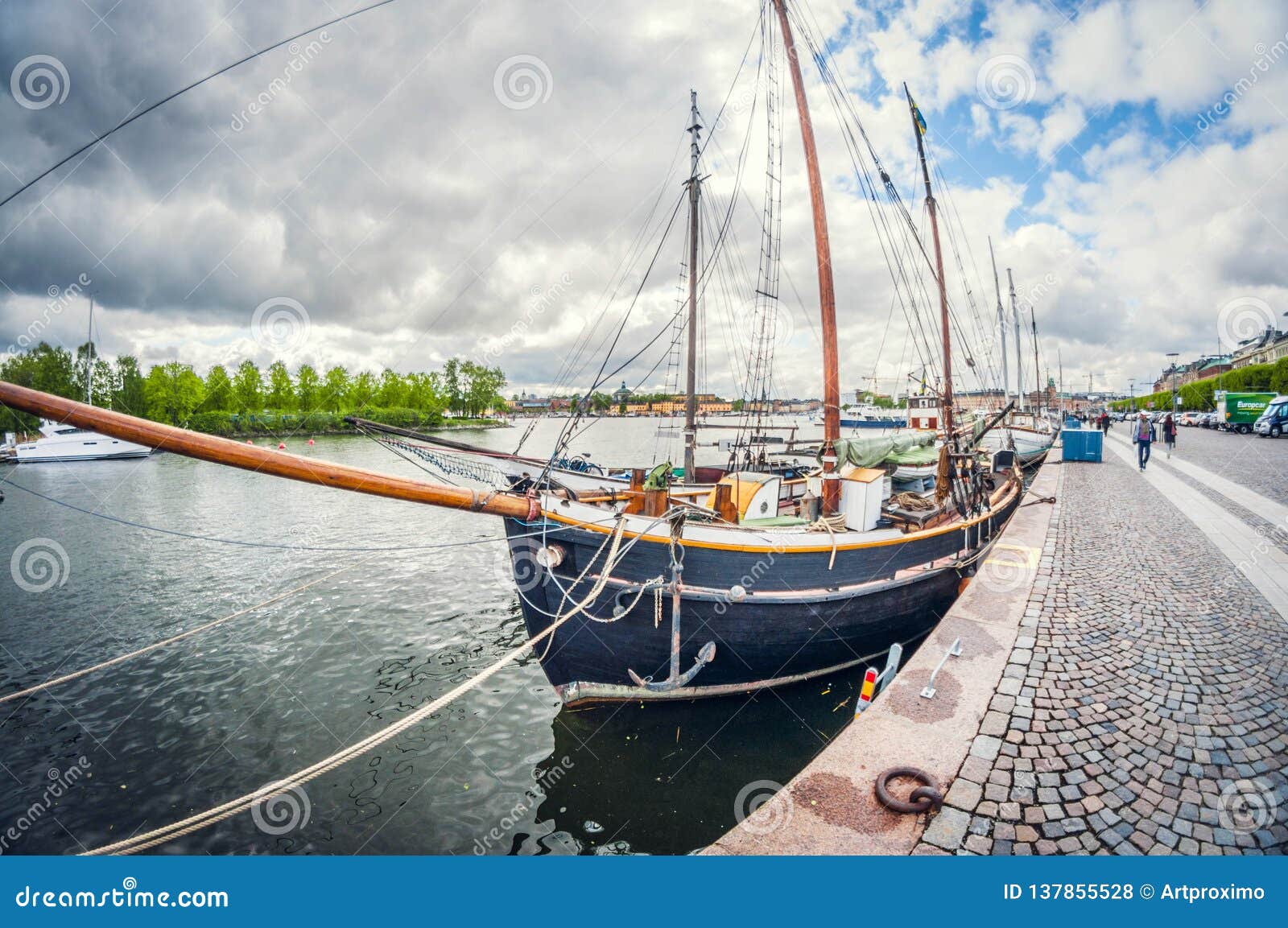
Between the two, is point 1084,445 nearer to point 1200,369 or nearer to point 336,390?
point 336,390

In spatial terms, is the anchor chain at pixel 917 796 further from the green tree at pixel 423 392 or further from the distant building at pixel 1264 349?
the distant building at pixel 1264 349

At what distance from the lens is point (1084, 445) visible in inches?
Answer: 945

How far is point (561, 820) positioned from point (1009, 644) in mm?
5131

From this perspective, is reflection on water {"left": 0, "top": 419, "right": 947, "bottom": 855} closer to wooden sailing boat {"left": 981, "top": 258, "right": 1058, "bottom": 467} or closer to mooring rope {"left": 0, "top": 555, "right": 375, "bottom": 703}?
mooring rope {"left": 0, "top": 555, "right": 375, "bottom": 703}

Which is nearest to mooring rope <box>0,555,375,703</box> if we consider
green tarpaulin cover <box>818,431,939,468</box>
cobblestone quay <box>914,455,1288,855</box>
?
cobblestone quay <box>914,455,1288,855</box>

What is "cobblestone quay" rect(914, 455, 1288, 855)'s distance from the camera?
3.19m

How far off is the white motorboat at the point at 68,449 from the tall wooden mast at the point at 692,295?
160 ft

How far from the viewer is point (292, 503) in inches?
981

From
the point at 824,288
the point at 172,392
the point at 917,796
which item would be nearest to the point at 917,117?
the point at 824,288

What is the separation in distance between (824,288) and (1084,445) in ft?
71.8

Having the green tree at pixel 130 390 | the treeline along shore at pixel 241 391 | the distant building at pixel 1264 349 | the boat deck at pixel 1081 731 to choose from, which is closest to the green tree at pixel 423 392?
the treeline along shore at pixel 241 391

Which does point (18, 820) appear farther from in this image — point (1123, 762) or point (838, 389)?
point (838, 389)

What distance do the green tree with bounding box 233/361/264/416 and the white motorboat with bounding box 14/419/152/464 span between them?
67.6ft

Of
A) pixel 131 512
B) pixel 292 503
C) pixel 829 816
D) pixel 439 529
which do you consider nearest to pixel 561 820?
pixel 829 816
